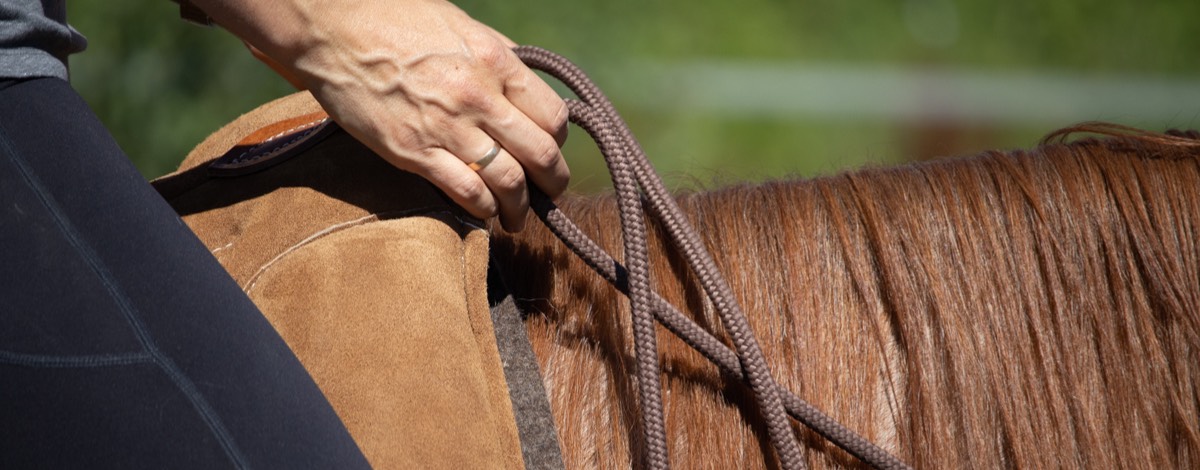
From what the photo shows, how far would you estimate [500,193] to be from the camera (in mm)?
1114

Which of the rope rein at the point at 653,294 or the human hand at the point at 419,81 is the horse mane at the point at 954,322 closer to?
the rope rein at the point at 653,294

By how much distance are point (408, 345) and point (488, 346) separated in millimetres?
88

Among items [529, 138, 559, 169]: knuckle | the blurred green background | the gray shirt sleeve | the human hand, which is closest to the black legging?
the gray shirt sleeve

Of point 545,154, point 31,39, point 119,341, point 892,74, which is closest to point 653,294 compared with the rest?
point 545,154

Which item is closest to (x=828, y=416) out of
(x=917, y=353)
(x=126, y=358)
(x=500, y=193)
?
(x=917, y=353)

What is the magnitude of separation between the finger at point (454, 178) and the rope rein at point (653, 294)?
3.6 inches

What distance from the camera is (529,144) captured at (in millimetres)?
1087

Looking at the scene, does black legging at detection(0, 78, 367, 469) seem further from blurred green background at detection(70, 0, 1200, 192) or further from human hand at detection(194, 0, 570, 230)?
blurred green background at detection(70, 0, 1200, 192)

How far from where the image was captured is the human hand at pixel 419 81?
3.43 ft

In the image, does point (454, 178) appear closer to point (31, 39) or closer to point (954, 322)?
point (31, 39)

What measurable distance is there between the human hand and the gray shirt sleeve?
0.47 ft

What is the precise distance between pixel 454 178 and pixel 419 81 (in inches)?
4.1

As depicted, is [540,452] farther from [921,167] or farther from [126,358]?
[921,167]

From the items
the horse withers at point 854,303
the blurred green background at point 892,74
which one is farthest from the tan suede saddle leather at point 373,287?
the blurred green background at point 892,74
